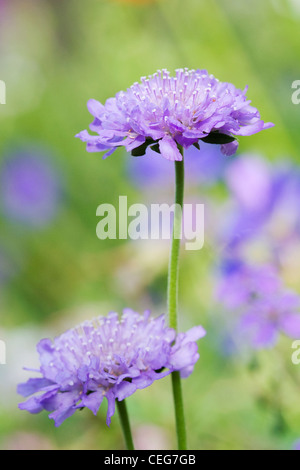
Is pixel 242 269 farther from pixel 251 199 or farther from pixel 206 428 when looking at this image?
pixel 206 428

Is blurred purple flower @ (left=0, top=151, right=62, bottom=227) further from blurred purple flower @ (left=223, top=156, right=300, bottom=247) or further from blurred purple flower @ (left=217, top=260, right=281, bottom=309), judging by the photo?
blurred purple flower @ (left=217, top=260, right=281, bottom=309)

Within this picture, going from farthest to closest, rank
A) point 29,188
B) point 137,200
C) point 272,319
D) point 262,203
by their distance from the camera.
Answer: point 29,188 < point 137,200 < point 262,203 < point 272,319

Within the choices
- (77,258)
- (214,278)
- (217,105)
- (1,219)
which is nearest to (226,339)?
(214,278)

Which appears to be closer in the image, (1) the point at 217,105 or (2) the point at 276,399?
(1) the point at 217,105

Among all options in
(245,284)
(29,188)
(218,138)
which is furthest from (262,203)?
(29,188)

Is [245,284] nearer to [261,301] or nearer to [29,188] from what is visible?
[261,301]

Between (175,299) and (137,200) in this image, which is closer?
(175,299)

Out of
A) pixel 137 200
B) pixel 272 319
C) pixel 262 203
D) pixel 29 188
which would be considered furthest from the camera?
pixel 29 188

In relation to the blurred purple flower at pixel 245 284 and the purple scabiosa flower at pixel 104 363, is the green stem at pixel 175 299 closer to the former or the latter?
the purple scabiosa flower at pixel 104 363
